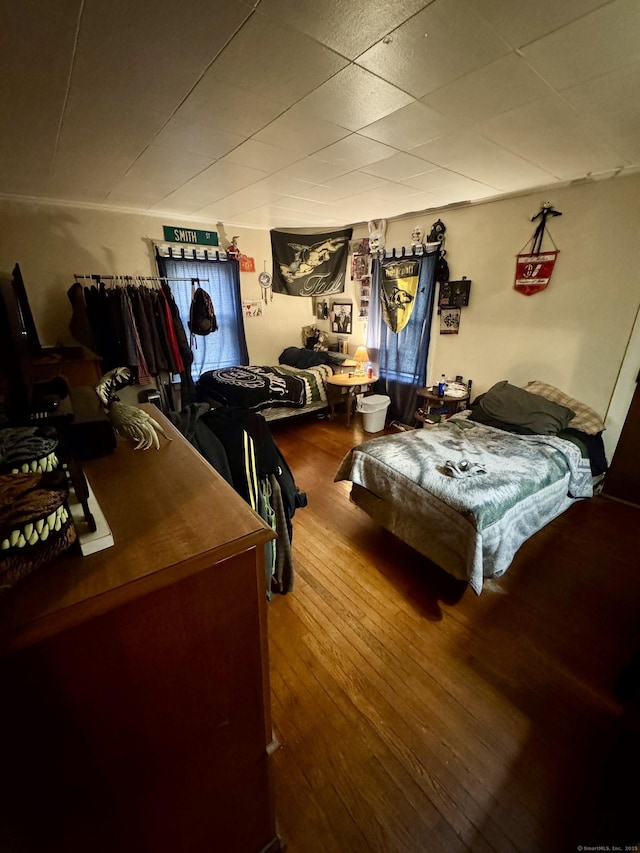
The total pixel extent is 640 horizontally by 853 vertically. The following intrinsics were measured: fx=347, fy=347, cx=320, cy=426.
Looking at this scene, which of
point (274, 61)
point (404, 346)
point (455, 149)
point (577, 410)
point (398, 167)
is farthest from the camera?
point (404, 346)

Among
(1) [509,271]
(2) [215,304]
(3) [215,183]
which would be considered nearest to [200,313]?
(2) [215,304]

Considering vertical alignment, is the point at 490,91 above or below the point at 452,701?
above

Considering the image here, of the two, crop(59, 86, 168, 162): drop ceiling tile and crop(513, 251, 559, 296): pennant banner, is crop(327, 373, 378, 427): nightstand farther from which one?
crop(59, 86, 168, 162): drop ceiling tile

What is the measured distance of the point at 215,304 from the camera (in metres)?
4.43

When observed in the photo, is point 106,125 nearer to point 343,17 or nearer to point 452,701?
point 343,17

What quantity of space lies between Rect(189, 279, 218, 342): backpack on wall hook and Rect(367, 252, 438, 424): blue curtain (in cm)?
200

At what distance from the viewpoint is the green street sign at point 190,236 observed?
3.93 metres

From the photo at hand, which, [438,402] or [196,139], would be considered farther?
[438,402]

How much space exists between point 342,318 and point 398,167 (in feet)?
8.34

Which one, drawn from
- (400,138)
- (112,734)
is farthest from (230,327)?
(112,734)

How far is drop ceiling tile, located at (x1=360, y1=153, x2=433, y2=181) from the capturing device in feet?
7.46

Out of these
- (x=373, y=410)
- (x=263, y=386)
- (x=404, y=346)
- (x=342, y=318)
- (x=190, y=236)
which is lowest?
(x=373, y=410)

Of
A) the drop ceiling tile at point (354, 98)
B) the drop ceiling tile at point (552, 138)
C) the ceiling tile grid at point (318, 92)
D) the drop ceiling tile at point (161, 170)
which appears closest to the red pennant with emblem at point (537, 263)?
the ceiling tile grid at point (318, 92)

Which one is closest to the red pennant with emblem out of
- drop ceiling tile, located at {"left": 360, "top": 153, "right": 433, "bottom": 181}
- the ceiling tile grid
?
the ceiling tile grid
